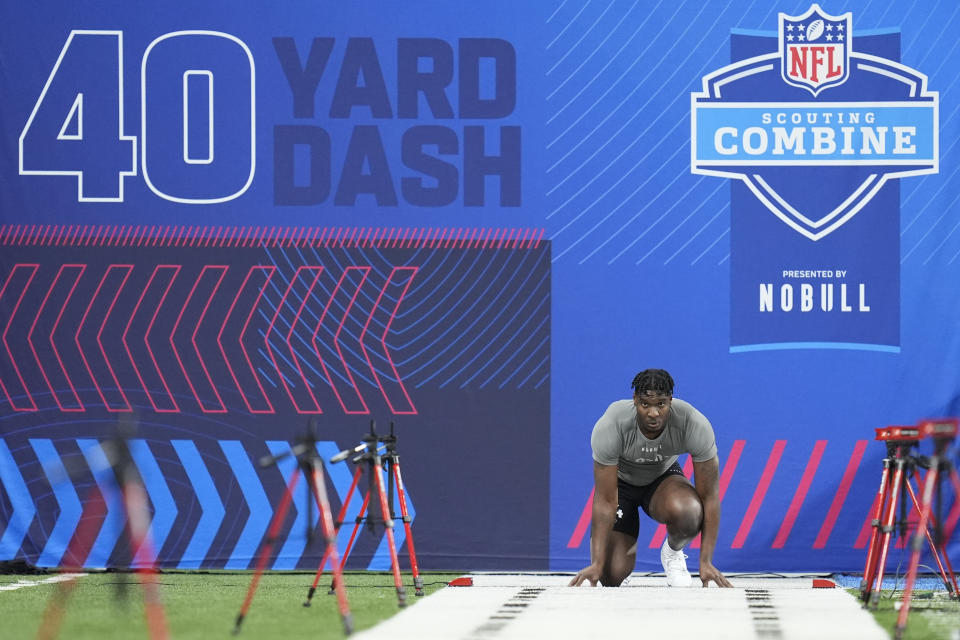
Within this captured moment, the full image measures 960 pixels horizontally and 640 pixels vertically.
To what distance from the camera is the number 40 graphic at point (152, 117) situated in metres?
6.22

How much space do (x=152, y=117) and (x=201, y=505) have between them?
1934 mm

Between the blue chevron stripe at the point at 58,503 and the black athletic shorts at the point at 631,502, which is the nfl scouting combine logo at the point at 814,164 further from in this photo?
the blue chevron stripe at the point at 58,503

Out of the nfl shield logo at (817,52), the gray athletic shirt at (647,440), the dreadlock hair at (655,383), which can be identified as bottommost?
the gray athletic shirt at (647,440)

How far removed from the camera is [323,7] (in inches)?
245

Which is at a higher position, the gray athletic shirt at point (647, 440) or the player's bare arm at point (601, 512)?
the gray athletic shirt at point (647, 440)

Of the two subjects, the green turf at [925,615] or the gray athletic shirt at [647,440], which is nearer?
the green turf at [925,615]

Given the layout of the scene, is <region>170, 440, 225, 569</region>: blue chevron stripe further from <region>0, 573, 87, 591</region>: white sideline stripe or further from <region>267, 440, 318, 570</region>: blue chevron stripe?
<region>0, 573, 87, 591</region>: white sideline stripe

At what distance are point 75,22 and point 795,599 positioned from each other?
4385 mm

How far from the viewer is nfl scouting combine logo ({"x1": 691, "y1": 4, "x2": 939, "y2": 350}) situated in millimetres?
6086

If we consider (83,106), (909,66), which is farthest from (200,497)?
(909,66)

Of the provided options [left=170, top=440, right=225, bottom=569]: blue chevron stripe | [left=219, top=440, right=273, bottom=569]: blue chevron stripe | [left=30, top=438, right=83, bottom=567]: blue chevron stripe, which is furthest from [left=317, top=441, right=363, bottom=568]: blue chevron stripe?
[left=30, top=438, right=83, bottom=567]: blue chevron stripe

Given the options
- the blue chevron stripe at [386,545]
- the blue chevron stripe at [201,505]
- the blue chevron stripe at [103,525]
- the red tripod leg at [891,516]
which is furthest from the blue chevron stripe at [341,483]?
the red tripod leg at [891,516]

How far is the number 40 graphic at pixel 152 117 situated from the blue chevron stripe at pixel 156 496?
127 cm

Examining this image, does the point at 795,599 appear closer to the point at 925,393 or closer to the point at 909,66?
the point at 925,393
